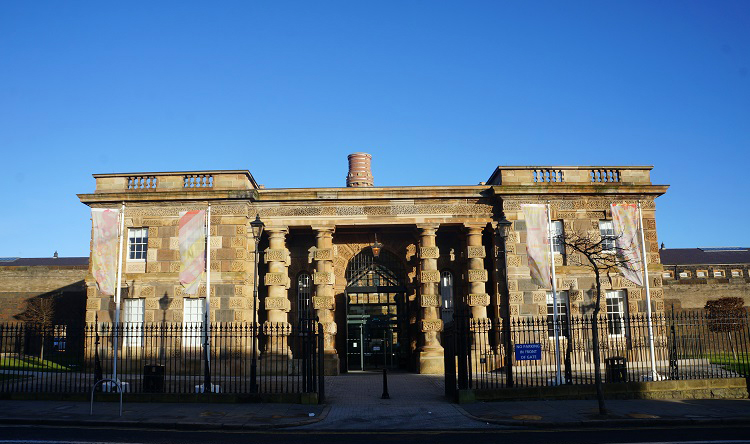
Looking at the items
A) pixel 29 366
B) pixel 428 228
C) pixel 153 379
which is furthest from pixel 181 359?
pixel 428 228

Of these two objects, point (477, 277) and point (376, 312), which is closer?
point (477, 277)

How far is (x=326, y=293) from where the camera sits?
29.1 m

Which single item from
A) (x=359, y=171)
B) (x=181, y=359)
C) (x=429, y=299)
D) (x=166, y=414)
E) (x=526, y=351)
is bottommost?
(x=166, y=414)

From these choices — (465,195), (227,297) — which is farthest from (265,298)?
(465,195)

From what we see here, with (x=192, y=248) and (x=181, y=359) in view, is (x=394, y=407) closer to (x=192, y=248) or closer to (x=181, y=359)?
(x=181, y=359)

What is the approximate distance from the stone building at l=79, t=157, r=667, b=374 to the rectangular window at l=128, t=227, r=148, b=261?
0.05 m

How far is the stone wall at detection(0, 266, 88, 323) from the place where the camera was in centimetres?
4653

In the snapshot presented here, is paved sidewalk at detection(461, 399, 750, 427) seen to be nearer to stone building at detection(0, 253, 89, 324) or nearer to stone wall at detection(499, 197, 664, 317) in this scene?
stone wall at detection(499, 197, 664, 317)

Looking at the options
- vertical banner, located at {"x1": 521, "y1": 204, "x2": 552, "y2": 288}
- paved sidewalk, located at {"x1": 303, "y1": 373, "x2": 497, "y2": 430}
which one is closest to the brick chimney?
vertical banner, located at {"x1": 521, "y1": 204, "x2": 552, "y2": 288}

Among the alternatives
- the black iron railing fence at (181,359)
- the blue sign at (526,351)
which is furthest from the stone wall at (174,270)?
the blue sign at (526,351)

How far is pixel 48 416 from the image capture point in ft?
52.9

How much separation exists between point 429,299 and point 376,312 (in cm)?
387

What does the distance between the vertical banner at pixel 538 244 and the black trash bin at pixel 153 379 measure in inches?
595

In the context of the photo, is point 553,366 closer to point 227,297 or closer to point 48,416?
point 227,297
